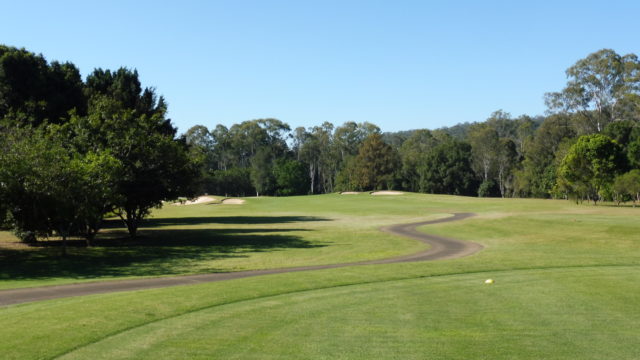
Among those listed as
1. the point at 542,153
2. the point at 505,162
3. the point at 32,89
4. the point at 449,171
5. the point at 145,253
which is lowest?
the point at 145,253

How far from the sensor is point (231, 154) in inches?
6476

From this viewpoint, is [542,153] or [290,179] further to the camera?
[290,179]

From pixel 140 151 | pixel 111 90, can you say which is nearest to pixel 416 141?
pixel 111 90

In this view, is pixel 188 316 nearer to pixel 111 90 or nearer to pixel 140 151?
pixel 140 151

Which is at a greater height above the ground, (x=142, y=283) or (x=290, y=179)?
(x=290, y=179)

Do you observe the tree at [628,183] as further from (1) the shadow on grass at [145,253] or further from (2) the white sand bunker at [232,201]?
(2) the white sand bunker at [232,201]

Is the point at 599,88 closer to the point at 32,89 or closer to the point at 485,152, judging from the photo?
the point at 485,152

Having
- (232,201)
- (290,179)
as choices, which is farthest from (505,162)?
(232,201)

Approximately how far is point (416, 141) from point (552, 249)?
435ft

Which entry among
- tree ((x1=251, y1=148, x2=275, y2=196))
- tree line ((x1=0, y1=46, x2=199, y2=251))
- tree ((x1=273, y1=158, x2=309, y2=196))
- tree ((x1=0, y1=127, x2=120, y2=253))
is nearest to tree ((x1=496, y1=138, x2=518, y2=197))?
tree ((x1=273, y1=158, x2=309, y2=196))

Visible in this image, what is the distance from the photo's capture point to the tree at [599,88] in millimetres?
93312

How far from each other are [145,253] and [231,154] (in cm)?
13596

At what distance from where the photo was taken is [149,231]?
45250mm

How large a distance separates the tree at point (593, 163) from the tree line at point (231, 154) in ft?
0.47
